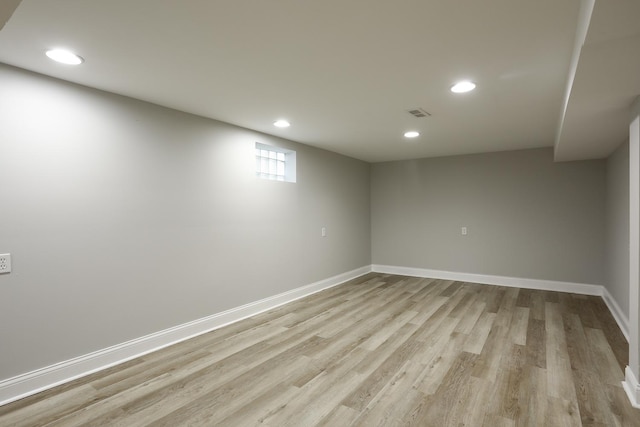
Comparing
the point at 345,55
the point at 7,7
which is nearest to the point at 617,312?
the point at 345,55

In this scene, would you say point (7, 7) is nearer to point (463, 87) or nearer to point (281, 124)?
point (463, 87)

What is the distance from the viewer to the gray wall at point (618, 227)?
3363mm

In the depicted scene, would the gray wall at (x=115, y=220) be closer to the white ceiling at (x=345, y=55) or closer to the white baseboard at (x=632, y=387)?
the white ceiling at (x=345, y=55)

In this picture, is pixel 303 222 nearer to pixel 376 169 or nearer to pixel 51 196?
pixel 376 169

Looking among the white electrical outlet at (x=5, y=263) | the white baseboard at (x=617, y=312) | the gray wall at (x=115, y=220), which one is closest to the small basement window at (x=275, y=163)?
the gray wall at (x=115, y=220)

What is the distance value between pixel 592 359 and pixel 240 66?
3606mm

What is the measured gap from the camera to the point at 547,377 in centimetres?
245

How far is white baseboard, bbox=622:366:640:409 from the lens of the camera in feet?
6.81

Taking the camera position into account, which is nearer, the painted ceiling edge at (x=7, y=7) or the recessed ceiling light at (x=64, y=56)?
the painted ceiling edge at (x=7, y=7)

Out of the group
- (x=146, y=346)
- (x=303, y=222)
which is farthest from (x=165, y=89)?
(x=303, y=222)

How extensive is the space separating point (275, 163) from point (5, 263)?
296 cm

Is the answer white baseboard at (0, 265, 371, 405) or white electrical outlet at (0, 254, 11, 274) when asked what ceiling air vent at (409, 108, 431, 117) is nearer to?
white baseboard at (0, 265, 371, 405)

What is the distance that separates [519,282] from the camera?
525cm

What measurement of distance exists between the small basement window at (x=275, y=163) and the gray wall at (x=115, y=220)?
0.54 ft
